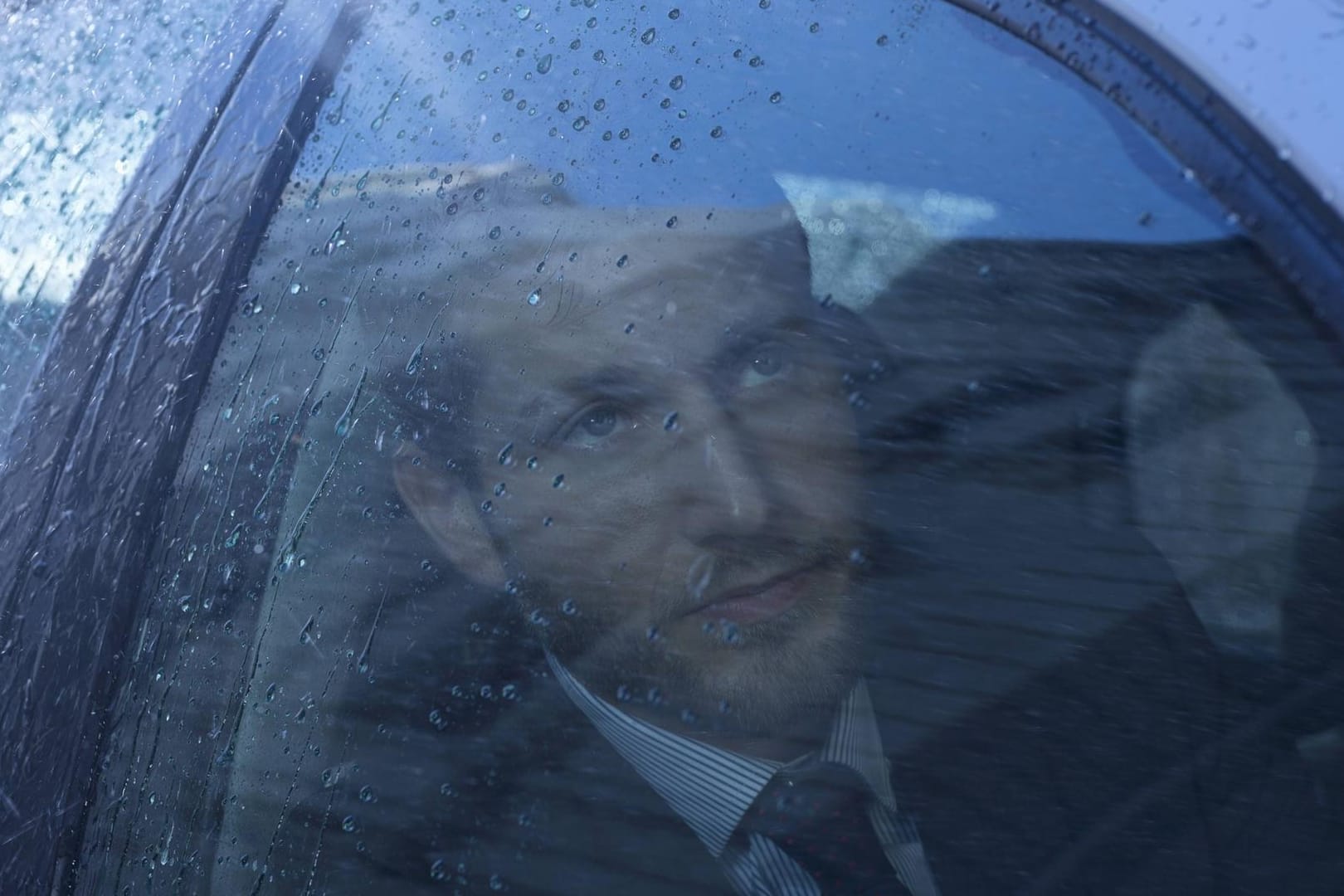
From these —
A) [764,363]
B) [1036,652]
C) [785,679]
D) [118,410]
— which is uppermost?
[764,363]

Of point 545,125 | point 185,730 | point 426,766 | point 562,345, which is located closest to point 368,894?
point 426,766

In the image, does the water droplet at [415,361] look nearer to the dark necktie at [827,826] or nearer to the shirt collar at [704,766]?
the shirt collar at [704,766]

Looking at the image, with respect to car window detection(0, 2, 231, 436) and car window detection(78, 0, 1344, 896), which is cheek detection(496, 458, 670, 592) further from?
car window detection(0, 2, 231, 436)

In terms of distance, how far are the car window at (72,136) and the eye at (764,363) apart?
106 centimetres

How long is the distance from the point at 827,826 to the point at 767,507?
1.01 feet

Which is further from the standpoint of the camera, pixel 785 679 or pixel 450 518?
pixel 450 518

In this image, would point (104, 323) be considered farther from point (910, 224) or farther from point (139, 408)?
point (910, 224)

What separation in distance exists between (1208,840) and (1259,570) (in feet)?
0.75

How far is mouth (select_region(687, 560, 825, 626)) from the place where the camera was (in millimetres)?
1109

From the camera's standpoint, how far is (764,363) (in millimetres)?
1142

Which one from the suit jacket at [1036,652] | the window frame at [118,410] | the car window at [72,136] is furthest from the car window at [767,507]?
the car window at [72,136]

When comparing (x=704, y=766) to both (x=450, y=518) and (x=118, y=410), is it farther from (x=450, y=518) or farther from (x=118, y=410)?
(x=118, y=410)

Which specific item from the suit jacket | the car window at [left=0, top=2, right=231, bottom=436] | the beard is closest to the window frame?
the car window at [left=0, top=2, right=231, bottom=436]

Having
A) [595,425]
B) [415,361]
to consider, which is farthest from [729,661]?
[415,361]
